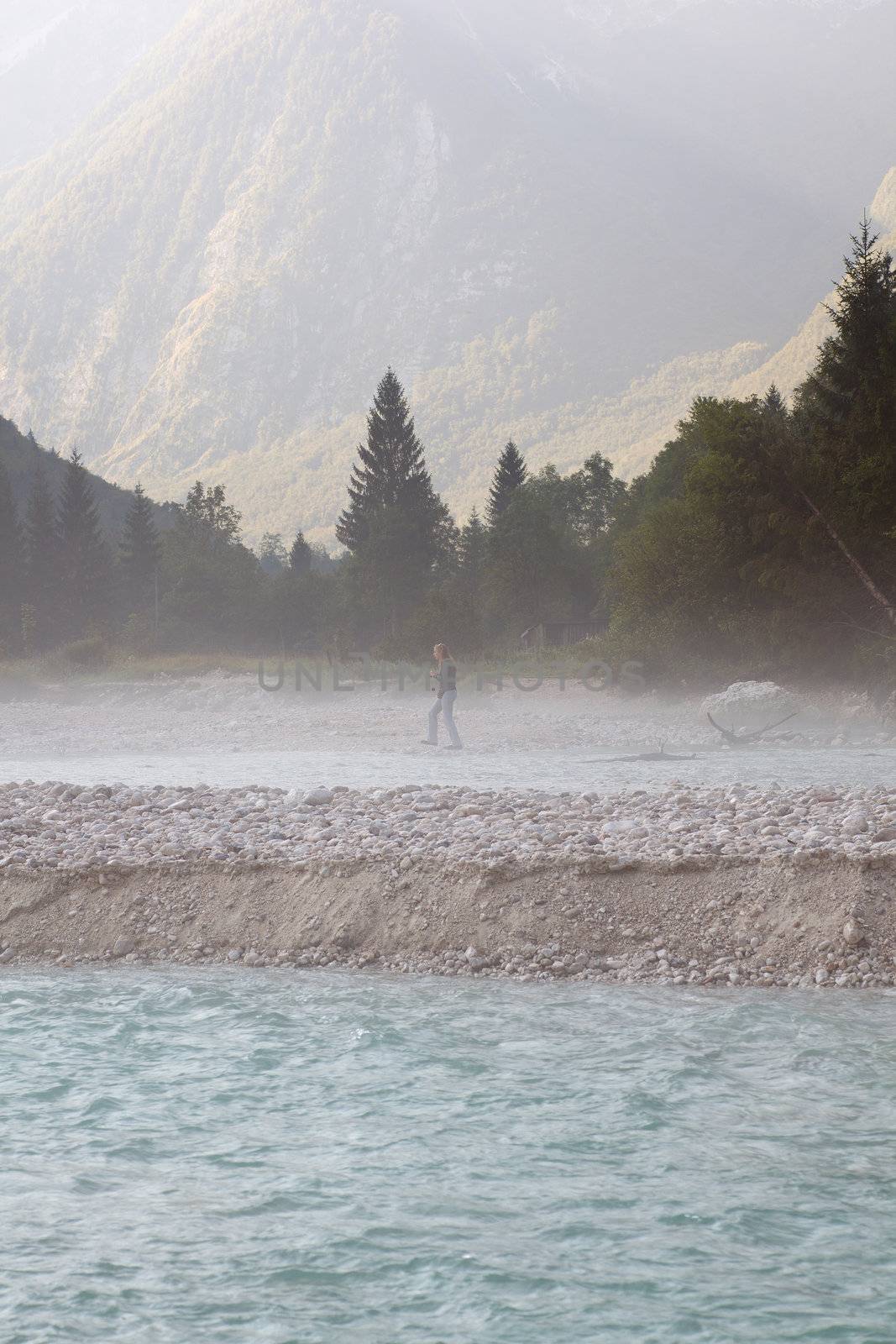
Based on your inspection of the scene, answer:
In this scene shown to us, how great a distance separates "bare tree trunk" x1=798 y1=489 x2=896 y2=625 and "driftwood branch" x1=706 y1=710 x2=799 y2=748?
15.6ft

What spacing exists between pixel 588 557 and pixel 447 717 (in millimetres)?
45056

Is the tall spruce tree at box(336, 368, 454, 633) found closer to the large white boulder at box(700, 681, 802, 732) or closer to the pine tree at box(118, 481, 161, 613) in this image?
the pine tree at box(118, 481, 161, 613)

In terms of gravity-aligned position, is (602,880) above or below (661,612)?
below

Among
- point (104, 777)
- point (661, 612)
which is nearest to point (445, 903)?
point (104, 777)

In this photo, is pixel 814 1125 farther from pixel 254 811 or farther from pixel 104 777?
pixel 104 777

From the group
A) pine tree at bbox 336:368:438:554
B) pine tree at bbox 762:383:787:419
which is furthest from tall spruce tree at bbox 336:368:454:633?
pine tree at bbox 762:383:787:419

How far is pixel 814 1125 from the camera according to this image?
7.20 m

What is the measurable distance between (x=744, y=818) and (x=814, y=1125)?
6881 mm

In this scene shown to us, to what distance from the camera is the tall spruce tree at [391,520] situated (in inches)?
3004

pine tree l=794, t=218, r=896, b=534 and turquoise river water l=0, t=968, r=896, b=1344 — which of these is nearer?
turquoise river water l=0, t=968, r=896, b=1344

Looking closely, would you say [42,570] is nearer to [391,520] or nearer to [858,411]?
[391,520]

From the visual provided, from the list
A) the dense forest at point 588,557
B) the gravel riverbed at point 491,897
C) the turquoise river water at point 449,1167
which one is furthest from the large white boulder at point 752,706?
the turquoise river water at point 449,1167

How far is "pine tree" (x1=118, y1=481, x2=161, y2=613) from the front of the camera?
3430 inches

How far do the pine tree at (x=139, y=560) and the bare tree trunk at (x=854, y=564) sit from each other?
196 feet
